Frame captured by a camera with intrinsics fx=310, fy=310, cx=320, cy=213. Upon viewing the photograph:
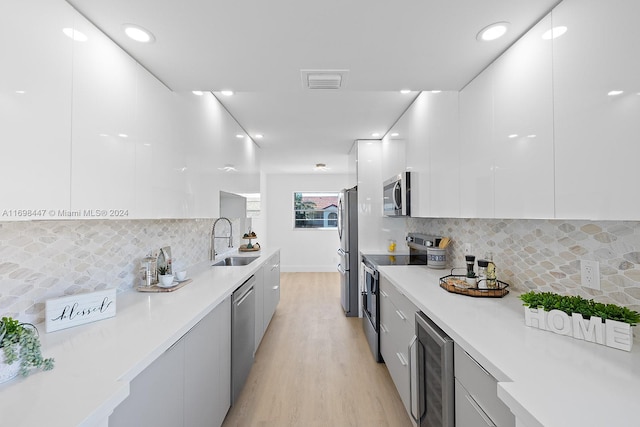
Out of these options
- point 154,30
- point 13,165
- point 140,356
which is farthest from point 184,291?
point 154,30

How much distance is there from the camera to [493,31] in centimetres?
141

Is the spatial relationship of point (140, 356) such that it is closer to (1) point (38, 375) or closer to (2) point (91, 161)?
(1) point (38, 375)

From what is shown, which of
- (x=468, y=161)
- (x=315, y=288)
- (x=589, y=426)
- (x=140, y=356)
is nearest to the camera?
(x=589, y=426)

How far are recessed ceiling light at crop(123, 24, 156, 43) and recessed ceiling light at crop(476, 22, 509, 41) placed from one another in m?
1.53

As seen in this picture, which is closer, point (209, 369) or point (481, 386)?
point (481, 386)

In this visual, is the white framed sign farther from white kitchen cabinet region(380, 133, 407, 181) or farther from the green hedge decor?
white kitchen cabinet region(380, 133, 407, 181)

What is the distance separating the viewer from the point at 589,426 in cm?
72

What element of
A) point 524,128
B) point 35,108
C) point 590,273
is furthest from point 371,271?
point 35,108

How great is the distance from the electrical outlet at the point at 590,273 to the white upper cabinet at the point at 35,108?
7.04ft

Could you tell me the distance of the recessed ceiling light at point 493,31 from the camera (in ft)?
4.48

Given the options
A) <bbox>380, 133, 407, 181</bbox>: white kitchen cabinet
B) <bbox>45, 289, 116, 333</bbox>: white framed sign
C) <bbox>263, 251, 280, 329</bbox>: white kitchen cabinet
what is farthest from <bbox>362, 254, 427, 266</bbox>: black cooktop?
<bbox>45, 289, 116, 333</bbox>: white framed sign

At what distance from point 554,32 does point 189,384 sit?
2201 mm

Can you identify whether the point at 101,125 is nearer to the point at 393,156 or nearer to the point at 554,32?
the point at 554,32

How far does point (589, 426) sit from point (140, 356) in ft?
4.26
